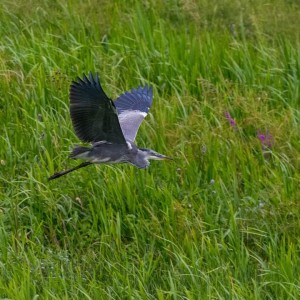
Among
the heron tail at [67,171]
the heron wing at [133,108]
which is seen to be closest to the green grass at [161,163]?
the heron tail at [67,171]

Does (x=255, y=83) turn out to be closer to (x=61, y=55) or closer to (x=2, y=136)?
(x=61, y=55)

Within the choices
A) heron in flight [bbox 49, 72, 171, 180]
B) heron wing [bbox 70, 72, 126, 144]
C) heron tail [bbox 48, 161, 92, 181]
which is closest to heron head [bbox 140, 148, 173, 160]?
heron in flight [bbox 49, 72, 171, 180]

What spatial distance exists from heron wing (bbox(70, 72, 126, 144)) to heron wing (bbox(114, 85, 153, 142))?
328 mm

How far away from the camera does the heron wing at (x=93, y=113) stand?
554 cm

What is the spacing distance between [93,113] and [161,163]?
2.43 ft

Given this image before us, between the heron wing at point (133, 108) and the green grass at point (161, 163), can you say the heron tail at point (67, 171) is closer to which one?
the green grass at point (161, 163)

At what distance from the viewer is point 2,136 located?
6.35 metres

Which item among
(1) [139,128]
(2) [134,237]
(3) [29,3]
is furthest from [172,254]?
(3) [29,3]

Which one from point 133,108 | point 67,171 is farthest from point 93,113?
point 133,108

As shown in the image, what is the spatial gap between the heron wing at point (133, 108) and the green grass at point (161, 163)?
0.22 m

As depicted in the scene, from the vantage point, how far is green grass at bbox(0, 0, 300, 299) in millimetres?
5383

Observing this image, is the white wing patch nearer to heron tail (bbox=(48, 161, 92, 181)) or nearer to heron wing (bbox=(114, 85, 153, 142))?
heron wing (bbox=(114, 85, 153, 142))

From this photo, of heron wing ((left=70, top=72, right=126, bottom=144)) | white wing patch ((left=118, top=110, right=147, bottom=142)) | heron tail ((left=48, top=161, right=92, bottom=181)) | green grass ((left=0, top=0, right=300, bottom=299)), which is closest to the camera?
green grass ((left=0, top=0, right=300, bottom=299))

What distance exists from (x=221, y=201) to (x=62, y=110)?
1288 millimetres
